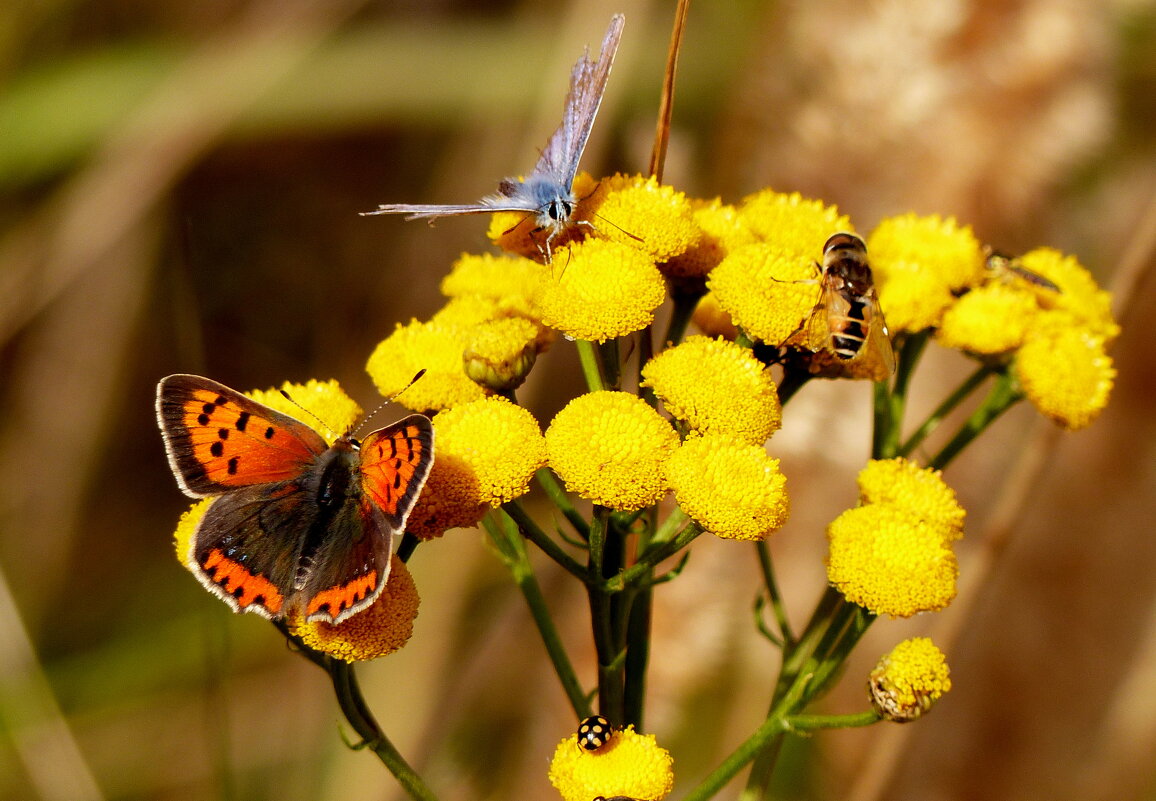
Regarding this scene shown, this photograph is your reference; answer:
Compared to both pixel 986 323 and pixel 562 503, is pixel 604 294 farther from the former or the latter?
pixel 986 323

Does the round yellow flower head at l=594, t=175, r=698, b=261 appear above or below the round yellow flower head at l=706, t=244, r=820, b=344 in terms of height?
above

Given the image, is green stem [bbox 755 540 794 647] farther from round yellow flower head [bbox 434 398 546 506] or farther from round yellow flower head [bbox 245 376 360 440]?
round yellow flower head [bbox 245 376 360 440]

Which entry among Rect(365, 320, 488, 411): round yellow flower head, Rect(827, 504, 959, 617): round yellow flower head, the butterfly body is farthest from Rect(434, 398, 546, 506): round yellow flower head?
Rect(827, 504, 959, 617): round yellow flower head

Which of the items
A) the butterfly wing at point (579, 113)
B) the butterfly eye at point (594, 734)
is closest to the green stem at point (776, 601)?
the butterfly eye at point (594, 734)

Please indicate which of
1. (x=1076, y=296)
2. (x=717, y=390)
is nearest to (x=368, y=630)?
(x=717, y=390)

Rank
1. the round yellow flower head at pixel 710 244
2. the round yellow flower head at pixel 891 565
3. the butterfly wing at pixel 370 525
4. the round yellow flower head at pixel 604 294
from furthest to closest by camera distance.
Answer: the round yellow flower head at pixel 710 244, the round yellow flower head at pixel 604 294, the round yellow flower head at pixel 891 565, the butterfly wing at pixel 370 525

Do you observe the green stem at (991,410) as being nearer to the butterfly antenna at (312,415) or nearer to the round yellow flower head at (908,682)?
the round yellow flower head at (908,682)
